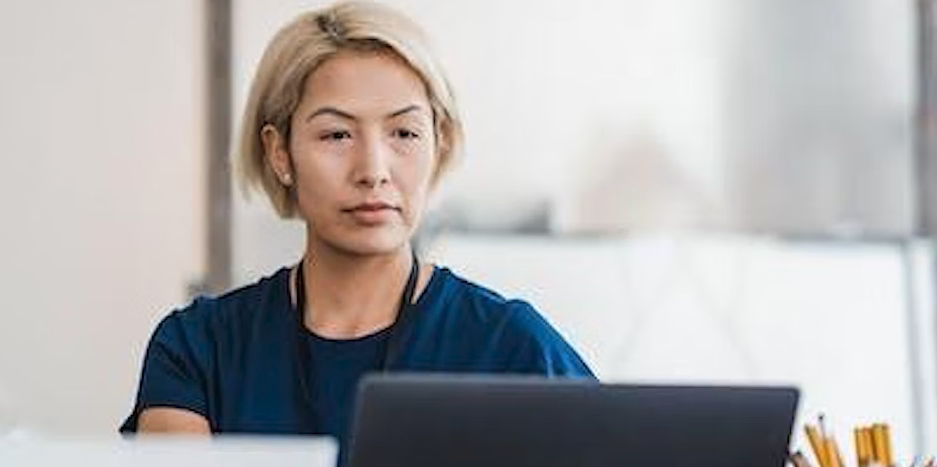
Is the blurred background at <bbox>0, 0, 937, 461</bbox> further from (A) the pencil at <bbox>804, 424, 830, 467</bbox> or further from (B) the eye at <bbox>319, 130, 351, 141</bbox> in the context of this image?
(A) the pencil at <bbox>804, 424, 830, 467</bbox>

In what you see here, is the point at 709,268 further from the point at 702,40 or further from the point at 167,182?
the point at 167,182

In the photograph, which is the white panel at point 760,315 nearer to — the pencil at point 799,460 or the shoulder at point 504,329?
the shoulder at point 504,329

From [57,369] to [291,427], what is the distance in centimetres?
71

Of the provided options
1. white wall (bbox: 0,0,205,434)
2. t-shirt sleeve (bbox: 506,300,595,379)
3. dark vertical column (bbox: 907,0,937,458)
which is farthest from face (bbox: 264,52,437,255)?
dark vertical column (bbox: 907,0,937,458)

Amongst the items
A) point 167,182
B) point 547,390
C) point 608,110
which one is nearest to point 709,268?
point 608,110

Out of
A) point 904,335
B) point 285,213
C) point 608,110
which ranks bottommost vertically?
point 904,335

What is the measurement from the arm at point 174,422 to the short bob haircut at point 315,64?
27 cm

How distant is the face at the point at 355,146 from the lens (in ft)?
5.30

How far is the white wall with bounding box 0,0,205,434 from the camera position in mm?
2084

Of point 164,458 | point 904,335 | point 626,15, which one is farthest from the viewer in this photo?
point 904,335

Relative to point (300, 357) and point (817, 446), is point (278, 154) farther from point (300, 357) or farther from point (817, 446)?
point (817, 446)

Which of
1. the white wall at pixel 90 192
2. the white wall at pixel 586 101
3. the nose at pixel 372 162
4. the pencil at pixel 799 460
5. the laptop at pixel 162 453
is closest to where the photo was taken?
the laptop at pixel 162 453

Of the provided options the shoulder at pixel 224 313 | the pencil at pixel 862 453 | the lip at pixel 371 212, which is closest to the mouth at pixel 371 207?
the lip at pixel 371 212

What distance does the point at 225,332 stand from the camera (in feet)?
5.28
